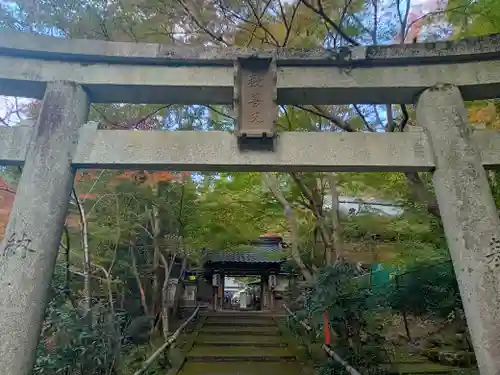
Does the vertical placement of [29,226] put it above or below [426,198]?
below

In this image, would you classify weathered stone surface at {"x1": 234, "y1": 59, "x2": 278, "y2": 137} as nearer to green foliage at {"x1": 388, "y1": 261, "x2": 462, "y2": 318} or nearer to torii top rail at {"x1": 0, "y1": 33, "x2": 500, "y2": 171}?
torii top rail at {"x1": 0, "y1": 33, "x2": 500, "y2": 171}

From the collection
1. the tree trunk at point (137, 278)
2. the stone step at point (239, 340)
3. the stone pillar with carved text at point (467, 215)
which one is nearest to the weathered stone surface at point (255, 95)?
the stone pillar with carved text at point (467, 215)

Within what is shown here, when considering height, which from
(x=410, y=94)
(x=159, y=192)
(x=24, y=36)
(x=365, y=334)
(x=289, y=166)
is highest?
(x=159, y=192)

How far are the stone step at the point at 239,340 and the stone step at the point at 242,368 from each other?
2235 mm

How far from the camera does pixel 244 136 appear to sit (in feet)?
12.7

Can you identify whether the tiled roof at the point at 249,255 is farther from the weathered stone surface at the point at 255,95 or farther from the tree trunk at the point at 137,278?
the weathered stone surface at the point at 255,95

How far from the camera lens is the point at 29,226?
3.57 m

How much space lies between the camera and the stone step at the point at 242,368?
8.78 m

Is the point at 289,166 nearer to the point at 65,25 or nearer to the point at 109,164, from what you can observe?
the point at 109,164

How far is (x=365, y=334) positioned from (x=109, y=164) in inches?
242

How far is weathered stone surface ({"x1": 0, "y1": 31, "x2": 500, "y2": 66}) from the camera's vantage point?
13.3 feet

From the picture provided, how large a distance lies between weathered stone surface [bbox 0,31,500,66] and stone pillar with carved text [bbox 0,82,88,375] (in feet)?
1.22

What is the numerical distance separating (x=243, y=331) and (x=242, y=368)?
5.02 meters

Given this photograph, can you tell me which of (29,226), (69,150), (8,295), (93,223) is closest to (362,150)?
(69,150)
